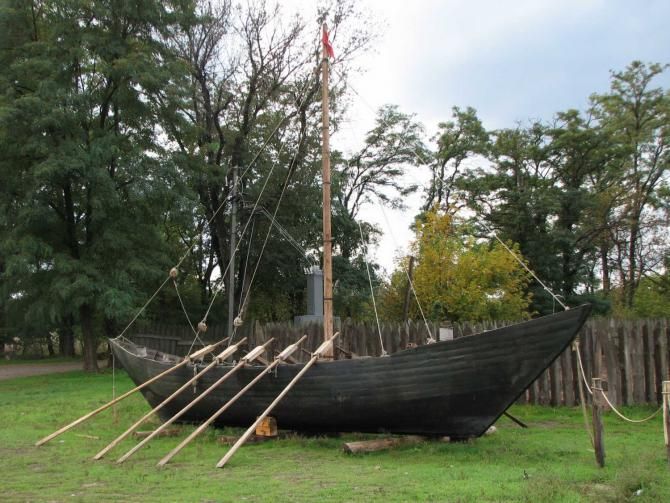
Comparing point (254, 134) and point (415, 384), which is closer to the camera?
point (415, 384)

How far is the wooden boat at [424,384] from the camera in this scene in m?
A: 7.77

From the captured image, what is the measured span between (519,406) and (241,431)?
5.09 meters

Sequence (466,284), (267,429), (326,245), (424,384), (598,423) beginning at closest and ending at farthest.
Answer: (598,423), (424,384), (267,429), (326,245), (466,284)

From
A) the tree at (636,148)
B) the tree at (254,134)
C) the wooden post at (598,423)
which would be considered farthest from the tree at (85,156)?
the tree at (636,148)

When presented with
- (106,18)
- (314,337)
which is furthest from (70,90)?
(314,337)

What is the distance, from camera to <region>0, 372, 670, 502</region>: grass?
6.05 m

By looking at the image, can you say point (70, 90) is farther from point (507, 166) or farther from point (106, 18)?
point (507, 166)

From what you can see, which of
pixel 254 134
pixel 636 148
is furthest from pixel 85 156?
pixel 636 148

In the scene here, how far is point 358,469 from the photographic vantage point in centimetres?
745

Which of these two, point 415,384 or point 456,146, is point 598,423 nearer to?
point 415,384

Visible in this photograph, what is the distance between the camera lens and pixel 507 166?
117 ft

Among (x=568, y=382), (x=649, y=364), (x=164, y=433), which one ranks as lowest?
(x=164, y=433)

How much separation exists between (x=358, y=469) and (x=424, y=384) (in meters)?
1.46

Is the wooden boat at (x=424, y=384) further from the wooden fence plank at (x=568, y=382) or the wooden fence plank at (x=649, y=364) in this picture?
the wooden fence plank at (x=649, y=364)
